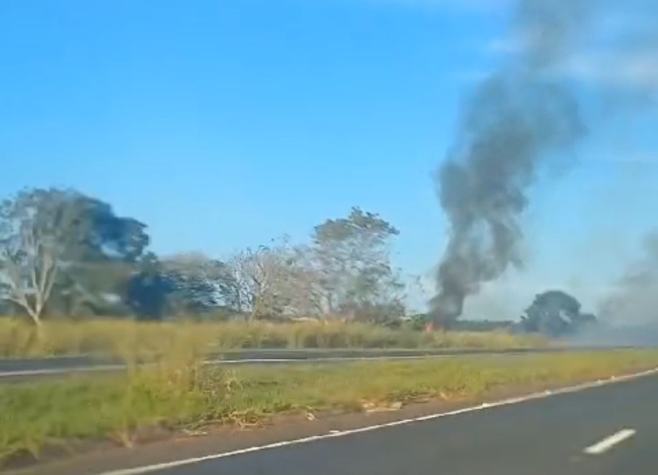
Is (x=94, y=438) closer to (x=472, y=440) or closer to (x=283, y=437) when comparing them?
(x=283, y=437)

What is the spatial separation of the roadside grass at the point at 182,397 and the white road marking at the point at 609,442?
483 centimetres

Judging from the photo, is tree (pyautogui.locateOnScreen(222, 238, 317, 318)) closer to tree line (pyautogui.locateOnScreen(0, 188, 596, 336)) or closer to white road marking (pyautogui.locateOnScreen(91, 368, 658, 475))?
tree line (pyautogui.locateOnScreen(0, 188, 596, 336))

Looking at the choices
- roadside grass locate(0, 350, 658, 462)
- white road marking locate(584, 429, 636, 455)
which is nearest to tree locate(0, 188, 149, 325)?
roadside grass locate(0, 350, 658, 462)

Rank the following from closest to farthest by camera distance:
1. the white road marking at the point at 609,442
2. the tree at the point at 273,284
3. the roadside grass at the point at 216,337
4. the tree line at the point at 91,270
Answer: the white road marking at the point at 609,442, the roadside grass at the point at 216,337, the tree line at the point at 91,270, the tree at the point at 273,284

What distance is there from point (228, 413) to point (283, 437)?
191 centimetres

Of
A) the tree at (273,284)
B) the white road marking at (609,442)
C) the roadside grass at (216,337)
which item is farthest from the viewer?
the tree at (273,284)

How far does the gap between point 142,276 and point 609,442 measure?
24180 millimetres

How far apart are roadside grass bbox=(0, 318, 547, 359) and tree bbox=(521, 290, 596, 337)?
1242 cm

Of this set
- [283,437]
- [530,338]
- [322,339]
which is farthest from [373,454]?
[530,338]

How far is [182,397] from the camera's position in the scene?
18453 millimetres

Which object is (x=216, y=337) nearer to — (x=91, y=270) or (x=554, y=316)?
(x=91, y=270)

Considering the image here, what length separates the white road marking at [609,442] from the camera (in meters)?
15.8

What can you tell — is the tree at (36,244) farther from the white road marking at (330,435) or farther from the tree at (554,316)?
the tree at (554,316)

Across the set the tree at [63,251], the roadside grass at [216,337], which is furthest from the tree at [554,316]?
the tree at [63,251]
